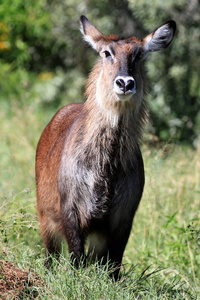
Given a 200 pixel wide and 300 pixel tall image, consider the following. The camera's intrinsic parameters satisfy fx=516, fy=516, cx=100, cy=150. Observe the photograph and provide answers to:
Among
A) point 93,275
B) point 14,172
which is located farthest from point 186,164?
point 93,275

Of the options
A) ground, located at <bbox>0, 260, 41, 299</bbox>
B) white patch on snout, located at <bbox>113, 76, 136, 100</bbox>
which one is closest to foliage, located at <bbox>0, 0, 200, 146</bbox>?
white patch on snout, located at <bbox>113, 76, 136, 100</bbox>

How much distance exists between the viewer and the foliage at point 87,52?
8875 millimetres

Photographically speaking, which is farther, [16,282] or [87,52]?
[87,52]

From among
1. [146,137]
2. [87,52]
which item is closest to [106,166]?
[146,137]

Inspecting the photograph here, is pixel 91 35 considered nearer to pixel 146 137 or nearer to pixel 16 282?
pixel 146 137

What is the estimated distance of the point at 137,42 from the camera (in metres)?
4.50

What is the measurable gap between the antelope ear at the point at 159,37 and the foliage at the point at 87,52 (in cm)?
359

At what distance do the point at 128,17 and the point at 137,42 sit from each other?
4.81 meters

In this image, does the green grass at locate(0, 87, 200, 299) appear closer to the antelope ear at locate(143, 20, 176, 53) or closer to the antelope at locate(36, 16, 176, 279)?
the antelope at locate(36, 16, 176, 279)

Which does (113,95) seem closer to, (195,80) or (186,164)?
(186,164)

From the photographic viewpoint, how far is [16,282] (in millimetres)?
3674

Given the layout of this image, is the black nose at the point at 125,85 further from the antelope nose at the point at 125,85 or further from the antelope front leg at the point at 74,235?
the antelope front leg at the point at 74,235

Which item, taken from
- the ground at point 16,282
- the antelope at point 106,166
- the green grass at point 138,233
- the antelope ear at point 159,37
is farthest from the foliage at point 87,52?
the ground at point 16,282

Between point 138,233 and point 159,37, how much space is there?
91.3 inches
